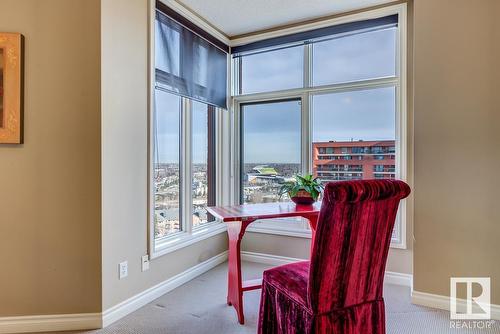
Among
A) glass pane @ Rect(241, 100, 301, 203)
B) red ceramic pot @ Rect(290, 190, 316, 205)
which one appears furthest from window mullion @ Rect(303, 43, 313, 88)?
red ceramic pot @ Rect(290, 190, 316, 205)

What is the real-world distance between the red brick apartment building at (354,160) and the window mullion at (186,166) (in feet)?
4.41

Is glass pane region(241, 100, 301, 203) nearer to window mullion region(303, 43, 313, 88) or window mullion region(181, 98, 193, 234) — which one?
window mullion region(303, 43, 313, 88)

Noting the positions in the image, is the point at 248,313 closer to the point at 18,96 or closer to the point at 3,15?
the point at 18,96

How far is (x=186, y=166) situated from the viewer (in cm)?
295

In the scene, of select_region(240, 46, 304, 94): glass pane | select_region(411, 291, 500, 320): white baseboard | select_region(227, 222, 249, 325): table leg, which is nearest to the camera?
select_region(227, 222, 249, 325): table leg

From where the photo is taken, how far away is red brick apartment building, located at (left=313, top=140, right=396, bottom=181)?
9.37 ft

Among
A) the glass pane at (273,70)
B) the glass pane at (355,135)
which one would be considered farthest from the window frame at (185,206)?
the glass pane at (355,135)

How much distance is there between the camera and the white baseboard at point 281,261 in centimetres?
276

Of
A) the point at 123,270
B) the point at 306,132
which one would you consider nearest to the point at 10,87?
the point at 123,270

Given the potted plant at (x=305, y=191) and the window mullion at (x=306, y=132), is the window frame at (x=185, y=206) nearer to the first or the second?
the potted plant at (x=305, y=191)

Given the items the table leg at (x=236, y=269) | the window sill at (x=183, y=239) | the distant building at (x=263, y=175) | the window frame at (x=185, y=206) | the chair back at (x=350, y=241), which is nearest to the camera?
the chair back at (x=350, y=241)

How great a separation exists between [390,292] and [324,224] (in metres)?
1.79

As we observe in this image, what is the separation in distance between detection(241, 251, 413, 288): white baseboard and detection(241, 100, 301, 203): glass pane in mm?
634

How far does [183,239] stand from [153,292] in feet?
1.74
